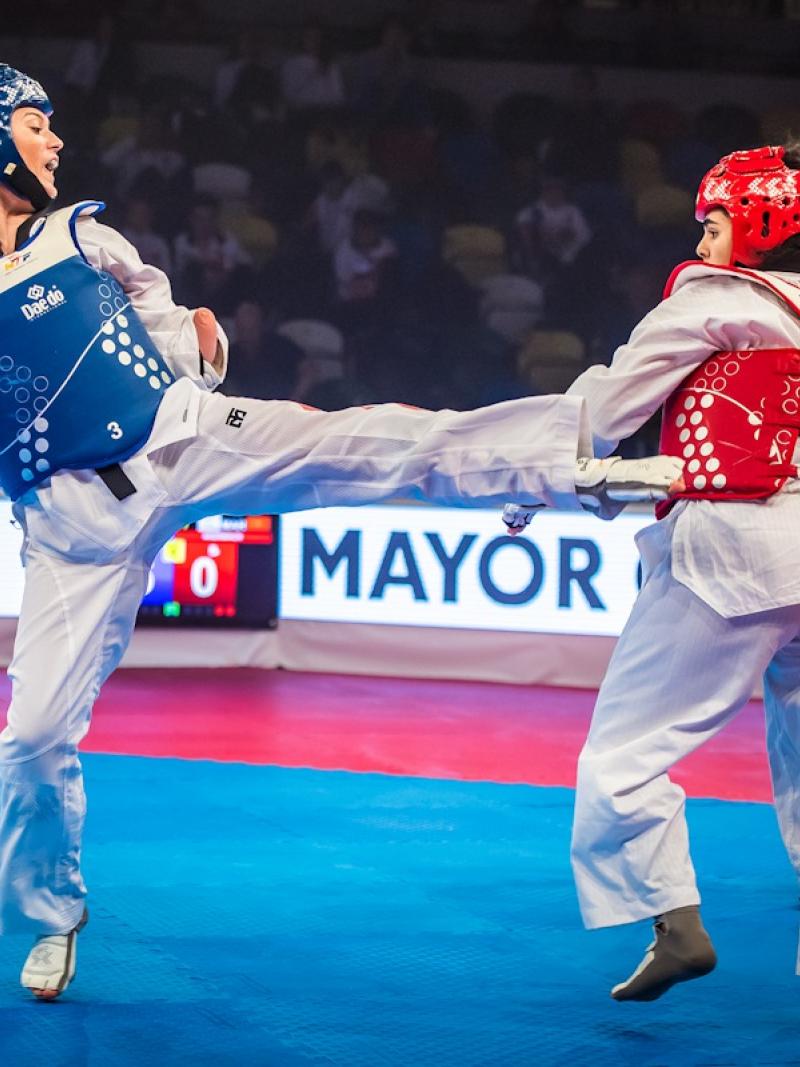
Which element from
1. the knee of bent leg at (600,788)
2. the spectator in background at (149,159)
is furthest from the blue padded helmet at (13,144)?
the spectator in background at (149,159)

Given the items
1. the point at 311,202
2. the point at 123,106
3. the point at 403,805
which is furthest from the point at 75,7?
the point at 403,805

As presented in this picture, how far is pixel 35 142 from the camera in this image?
3.23m

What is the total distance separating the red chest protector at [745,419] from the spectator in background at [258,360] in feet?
21.8

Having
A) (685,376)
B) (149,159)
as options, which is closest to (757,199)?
(685,376)

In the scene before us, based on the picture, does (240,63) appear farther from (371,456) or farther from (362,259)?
(371,456)

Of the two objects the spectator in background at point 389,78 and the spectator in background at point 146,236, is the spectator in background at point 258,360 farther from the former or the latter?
the spectator in background at point 389,78

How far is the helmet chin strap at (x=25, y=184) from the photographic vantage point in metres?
3.20

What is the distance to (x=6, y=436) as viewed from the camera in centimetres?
309

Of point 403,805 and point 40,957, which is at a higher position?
point 40,957

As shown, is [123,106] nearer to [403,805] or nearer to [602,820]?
[403,805]

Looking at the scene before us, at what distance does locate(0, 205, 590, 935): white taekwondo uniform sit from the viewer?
9.78 feet

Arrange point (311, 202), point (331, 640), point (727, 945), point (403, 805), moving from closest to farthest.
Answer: point (727, 945)
point (403, 805)
point (331, 640)
point (311, 202)

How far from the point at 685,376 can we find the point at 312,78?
803 centimetres

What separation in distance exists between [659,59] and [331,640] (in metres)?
5.27
